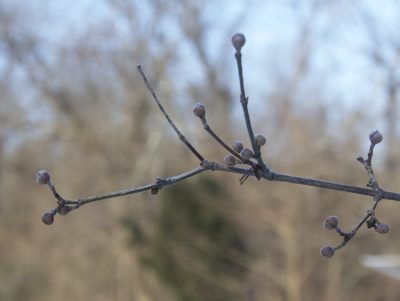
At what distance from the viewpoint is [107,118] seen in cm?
1638

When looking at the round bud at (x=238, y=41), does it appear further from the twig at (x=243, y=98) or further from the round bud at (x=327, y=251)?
the round bud at (x=327, y=251)

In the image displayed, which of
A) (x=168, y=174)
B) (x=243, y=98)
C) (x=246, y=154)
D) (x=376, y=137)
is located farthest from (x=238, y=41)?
(x=168, y=174)

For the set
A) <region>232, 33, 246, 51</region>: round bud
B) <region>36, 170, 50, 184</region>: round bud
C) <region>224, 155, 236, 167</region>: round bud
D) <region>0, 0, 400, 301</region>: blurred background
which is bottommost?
<region>36, 170, 50, 184</region>: round bud

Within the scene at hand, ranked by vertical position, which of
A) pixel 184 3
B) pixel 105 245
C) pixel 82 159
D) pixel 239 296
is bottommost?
pixel 239 296

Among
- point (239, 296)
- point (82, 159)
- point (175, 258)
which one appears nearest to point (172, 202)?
point (175, 258)

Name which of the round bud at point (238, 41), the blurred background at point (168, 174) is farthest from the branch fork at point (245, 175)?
the blurred background at point (168, 174)

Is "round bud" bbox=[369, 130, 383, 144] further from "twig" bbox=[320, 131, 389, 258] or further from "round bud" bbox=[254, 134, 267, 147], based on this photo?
"round bud" bbox=[254, 134, 267, 147]

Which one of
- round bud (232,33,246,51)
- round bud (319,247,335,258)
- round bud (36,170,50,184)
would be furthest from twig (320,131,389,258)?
round bud (36,170,50,184)

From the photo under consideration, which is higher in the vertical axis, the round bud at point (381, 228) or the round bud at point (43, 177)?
the round bud at point (381, 228)

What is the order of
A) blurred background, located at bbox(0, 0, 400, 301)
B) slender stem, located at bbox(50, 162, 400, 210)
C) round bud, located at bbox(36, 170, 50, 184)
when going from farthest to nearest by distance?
1. blurred background, located at bbox(0, 0, 400, 301)
2. round bud, located at bbox(36, 170, 50, 184)
3. slender stem, located at bbox(50, 162, 400, 210)

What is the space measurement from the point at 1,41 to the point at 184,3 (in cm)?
426

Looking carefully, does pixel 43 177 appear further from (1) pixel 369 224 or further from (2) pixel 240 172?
(1) pixel 369 224

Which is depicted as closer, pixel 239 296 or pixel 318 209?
pixel 318 209

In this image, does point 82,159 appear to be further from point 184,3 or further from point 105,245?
point 184,3
